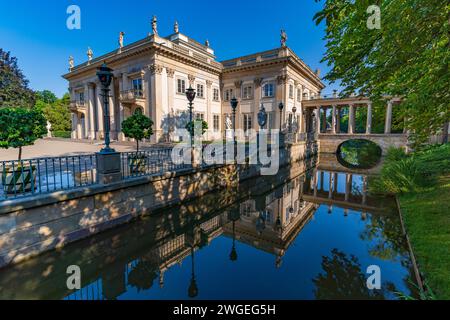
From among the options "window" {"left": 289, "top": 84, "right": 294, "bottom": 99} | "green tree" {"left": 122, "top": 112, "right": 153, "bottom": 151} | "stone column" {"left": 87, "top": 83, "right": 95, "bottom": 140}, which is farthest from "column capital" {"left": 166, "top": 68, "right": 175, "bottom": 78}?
"window" {"left": 289, "top": 84, "right": 294, "bottom": 99}

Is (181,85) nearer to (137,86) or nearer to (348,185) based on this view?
(137,86)

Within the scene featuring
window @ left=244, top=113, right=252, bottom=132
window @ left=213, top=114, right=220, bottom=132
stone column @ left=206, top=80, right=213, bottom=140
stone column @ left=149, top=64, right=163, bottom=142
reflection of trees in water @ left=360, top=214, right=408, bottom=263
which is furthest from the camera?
window @ left=213, top=114, right=220, bottom=132

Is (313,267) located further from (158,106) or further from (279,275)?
(158,106)

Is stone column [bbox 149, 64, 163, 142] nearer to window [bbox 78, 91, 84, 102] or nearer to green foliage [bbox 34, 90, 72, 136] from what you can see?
window [bbox 78, 91, 84, 102]

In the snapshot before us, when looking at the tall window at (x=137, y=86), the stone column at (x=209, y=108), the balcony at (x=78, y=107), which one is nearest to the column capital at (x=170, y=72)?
the tall window at (x=137, y=86)

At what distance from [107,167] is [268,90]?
73.5 feet

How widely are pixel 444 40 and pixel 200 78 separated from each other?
2203 cm

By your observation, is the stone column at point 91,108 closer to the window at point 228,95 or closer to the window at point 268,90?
the window at point 228,95

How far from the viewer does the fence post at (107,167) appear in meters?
6.31

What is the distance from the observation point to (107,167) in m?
6.38

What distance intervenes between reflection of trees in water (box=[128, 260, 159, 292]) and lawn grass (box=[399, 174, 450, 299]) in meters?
5.06

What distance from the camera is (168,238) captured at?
253 inches

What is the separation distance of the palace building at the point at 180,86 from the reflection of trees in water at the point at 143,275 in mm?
17368

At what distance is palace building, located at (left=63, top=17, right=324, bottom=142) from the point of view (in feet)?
69.0
